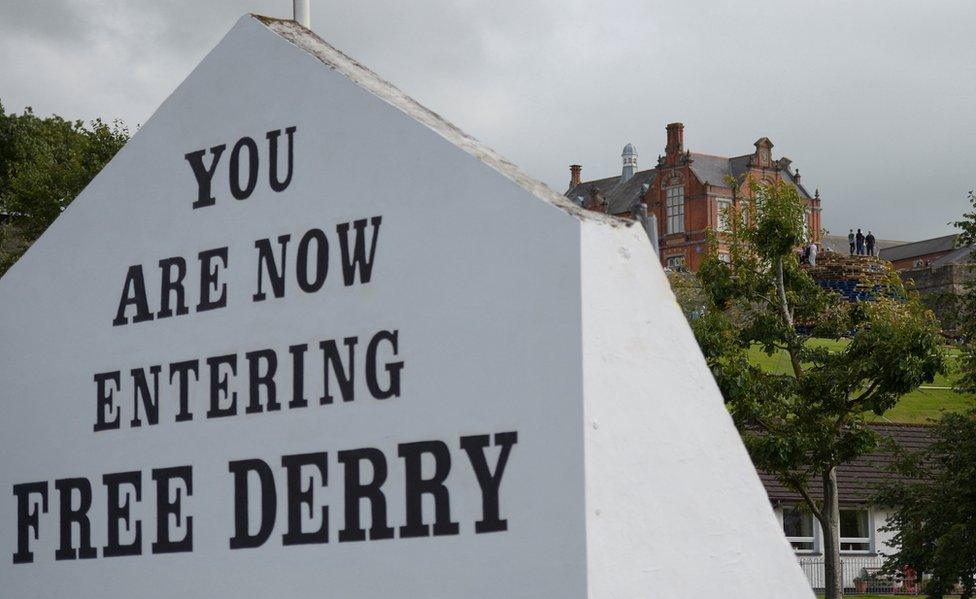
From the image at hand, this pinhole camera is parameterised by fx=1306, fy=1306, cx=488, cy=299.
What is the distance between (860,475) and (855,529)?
298 centimetres

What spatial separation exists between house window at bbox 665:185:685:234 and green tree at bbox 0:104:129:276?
4783 cm

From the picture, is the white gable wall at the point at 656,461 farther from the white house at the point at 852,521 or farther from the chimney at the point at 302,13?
the white house at the point at 852,521

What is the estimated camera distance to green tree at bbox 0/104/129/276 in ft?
105

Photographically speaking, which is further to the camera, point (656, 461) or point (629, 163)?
point (629, 163)

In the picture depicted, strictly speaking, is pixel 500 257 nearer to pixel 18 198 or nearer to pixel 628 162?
pixel 18 198

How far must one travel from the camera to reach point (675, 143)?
83.1 meters

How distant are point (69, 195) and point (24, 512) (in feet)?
86.8

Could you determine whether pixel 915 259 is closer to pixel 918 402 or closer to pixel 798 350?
pixel 918 402

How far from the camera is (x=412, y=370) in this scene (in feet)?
17.0

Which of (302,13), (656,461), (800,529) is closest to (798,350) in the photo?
(302,13)

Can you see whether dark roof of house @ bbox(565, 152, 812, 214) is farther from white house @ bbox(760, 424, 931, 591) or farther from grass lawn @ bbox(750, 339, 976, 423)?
white house @ bbox(760, 424, 931, 591)

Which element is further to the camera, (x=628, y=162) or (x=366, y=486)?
(x=628, y=162)

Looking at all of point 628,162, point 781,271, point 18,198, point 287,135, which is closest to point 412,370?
point 287,135

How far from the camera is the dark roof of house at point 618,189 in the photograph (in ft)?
278
